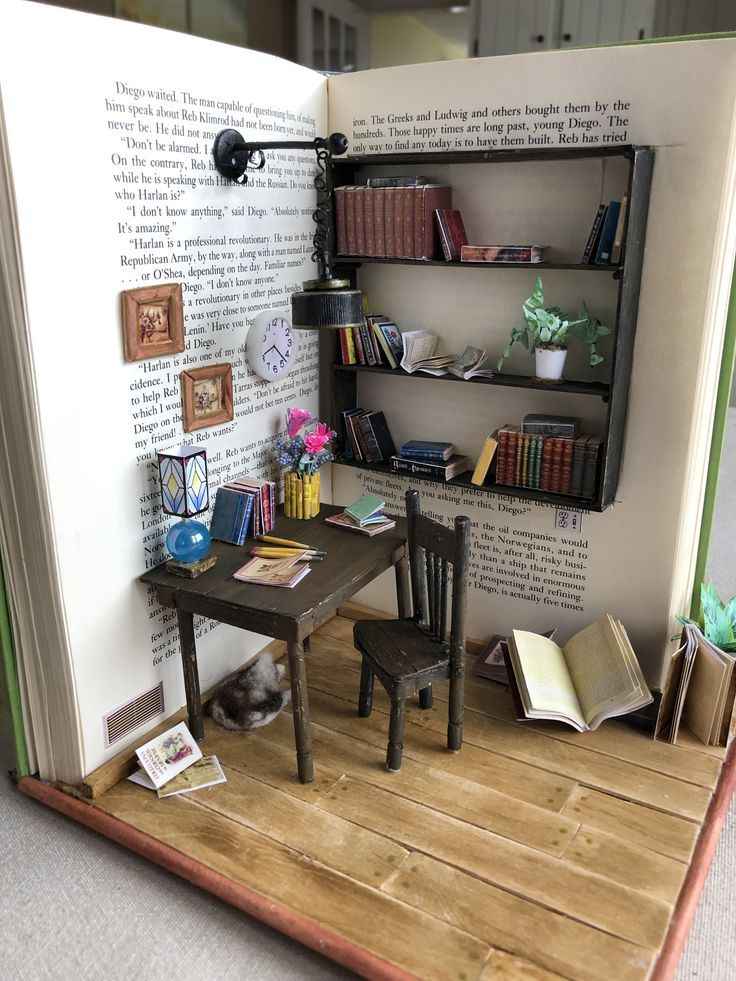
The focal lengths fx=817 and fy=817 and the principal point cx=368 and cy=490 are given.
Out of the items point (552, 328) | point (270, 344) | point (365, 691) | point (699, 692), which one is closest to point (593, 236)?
point (552, 328)

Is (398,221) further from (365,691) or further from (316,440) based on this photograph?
(365,691)

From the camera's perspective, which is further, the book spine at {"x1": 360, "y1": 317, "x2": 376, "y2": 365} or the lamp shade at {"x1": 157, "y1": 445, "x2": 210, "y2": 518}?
the book spine at {"x1": 360, "y1": 317, "x2": 376, "y2": 365}

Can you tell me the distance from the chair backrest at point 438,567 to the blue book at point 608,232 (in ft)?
3.32

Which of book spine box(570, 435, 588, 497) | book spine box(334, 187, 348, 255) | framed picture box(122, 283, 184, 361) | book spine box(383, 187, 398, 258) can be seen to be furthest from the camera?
book spine box(334, 187, 348, 255)

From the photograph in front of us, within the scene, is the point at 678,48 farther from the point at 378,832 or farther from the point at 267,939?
the point at 267,939

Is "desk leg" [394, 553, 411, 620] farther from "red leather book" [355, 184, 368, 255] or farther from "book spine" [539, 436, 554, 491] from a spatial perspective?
"red leather book" [355, 184, 368, 255]

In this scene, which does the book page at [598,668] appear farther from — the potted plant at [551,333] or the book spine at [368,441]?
the book spine at [368,441]

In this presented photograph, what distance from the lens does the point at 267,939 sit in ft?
7.07

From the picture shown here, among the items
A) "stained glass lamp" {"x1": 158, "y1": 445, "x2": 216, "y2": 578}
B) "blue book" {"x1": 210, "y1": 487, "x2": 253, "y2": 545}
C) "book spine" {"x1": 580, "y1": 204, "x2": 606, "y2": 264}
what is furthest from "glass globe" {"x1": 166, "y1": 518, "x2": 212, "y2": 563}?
"book spine" {"x1": 580, "y1": 204, "x2": 606, "y2": 264}

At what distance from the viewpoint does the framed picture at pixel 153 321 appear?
244 centimetres

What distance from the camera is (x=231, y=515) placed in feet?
9.48

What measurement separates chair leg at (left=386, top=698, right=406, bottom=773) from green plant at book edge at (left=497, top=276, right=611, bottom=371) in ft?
4.13

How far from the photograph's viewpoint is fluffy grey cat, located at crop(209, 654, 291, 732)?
2.94 m

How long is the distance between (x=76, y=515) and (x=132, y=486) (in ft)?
0.74
